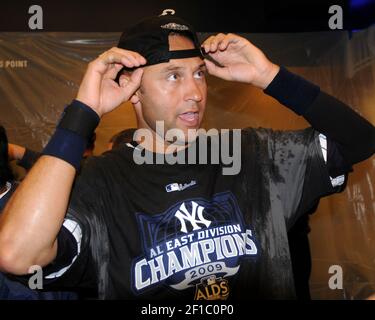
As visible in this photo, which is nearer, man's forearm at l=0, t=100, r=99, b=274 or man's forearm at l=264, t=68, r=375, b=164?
man's forearm at l=0, t=100, r=99, b=274

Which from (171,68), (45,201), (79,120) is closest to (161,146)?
(171,68)

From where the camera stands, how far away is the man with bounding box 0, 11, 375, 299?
1.41m

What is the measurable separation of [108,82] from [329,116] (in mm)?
699

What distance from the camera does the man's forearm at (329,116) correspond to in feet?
4.83

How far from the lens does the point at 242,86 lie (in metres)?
3.67

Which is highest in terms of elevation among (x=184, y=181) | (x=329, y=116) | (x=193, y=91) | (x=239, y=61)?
(x=239, y=61)

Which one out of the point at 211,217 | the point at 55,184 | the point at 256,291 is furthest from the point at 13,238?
the point at 256,291

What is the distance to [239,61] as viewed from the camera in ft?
5.37

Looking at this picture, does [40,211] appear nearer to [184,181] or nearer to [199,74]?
[184,181]

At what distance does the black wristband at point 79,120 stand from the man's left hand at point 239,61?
19.0 inches

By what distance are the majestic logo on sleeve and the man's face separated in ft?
0.95

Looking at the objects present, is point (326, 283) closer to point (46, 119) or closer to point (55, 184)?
point (46, 119)

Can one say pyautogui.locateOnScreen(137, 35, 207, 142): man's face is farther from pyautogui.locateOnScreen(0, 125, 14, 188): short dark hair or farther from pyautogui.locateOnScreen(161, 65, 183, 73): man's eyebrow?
pyautogui.locateOnScreen(0, 125, 14, 188): short dark hair

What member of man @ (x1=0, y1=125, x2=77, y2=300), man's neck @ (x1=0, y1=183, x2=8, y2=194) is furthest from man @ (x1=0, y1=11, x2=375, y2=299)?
man's neck @ (x1=0, y1=183, x2=8, y2=194)
